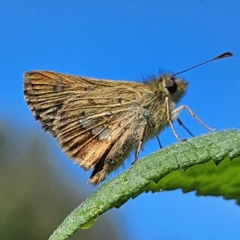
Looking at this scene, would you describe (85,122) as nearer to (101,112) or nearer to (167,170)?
(101,112)

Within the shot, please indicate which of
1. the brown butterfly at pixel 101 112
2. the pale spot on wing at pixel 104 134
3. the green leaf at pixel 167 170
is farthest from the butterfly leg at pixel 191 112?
the green leaf at pixel 167 170

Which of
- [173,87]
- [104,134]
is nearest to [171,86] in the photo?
[173,87]

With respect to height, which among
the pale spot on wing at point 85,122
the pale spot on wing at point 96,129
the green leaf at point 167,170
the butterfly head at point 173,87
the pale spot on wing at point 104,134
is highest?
the butterfly head at point 173,87

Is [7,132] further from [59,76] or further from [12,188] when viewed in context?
[59,76]

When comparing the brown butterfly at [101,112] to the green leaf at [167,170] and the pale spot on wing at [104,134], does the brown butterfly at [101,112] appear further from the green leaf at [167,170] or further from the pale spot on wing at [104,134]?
the green leaf at [167,170]

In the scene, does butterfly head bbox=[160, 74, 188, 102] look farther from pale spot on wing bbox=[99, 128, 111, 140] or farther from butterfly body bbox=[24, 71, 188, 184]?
pale spot on wing bbox=[99, 128, 111, 140]

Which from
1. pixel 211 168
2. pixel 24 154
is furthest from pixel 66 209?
pixel 211 168

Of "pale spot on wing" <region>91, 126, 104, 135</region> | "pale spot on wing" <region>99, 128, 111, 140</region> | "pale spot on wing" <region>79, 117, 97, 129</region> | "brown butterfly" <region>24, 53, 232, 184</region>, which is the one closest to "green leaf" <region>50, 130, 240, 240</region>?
"brown butterfly" <region>24, 53, 232, 184</region>
